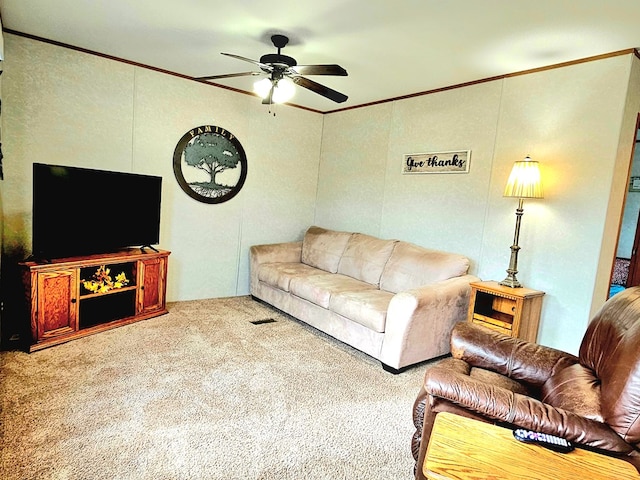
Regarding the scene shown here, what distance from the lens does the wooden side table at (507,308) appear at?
111 inches

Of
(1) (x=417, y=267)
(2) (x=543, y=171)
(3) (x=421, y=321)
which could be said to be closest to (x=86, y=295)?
(3) (x=421, y=321)

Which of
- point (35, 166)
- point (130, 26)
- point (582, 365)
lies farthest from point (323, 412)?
point (130, 26)

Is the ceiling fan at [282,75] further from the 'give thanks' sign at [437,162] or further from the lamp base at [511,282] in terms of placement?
the lamp base at [511,282]

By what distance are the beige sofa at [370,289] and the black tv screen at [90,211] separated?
1.38m

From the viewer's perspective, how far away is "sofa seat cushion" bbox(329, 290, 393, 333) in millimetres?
2996

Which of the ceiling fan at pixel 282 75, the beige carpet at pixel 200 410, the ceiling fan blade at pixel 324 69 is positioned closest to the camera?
the beige carpet at pixel 200 410

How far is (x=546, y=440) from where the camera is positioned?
3.92 ft

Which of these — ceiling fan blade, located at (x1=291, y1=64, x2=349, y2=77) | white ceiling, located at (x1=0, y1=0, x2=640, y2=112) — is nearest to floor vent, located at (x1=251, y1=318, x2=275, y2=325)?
ceiling fan blade, located at (x1=291, y1=64, x2=349, y2=77)

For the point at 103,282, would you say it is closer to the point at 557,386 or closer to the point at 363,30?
the point at 363,30

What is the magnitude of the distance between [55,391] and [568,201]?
3.84m

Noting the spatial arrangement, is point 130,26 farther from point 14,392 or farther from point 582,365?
point 582,365

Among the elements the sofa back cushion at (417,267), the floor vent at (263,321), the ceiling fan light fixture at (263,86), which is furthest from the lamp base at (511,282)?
the ceiling fan light fixture at (263,86)

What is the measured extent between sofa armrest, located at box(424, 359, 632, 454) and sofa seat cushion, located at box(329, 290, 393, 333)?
55.4 inches

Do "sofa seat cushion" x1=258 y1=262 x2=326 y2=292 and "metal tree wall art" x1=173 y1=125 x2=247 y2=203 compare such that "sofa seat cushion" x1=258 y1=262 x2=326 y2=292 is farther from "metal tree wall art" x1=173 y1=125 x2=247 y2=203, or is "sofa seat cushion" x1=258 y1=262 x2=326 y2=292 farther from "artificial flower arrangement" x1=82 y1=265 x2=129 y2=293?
"artificial flower arrangement" x1=82 y1=265 x2=129 y2=293
